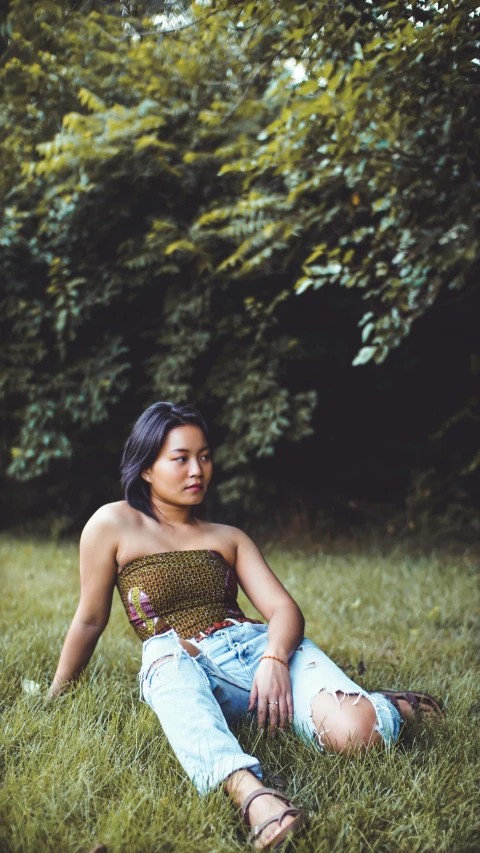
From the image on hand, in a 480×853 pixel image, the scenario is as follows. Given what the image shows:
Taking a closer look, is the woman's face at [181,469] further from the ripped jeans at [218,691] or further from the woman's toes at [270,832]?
the woman's toes at [270,832]

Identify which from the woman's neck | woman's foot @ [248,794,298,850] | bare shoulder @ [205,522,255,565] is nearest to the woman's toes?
woman's foot @ [248,794,298,850]

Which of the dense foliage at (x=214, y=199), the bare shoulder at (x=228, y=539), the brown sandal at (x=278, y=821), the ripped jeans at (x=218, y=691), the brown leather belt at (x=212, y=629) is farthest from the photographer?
the dense foliage at (x=214, y=199)

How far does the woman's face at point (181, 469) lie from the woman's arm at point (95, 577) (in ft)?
0.63

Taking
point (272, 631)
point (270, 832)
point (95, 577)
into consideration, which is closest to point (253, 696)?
point (272, 631)

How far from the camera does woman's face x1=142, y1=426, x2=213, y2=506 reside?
2137 millimetres

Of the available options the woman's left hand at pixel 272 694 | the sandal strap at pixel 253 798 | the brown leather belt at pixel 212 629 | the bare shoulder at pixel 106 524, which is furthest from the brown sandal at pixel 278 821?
the bare shoulder at pixel 106 524

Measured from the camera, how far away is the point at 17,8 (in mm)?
2285

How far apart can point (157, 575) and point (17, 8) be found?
6.39 ft

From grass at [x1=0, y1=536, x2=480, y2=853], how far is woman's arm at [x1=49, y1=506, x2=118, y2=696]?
0.20 metres

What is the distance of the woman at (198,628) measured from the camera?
171 cm

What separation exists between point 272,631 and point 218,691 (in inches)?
8.9

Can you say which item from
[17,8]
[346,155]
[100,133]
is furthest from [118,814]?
[100,133]

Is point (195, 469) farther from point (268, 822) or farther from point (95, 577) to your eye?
point (268, 822)

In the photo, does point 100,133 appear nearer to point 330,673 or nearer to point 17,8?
point 17,8
